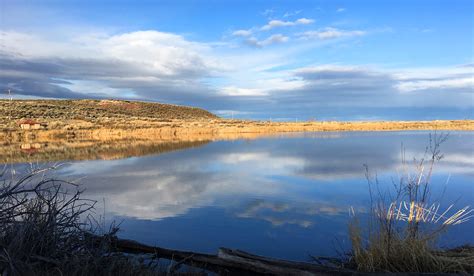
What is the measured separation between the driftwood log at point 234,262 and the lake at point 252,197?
0.71m

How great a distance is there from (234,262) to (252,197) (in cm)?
552

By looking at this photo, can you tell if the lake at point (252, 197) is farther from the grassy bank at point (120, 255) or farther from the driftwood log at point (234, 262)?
the grassy bank at point (120, 255)

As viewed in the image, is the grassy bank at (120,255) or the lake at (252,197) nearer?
the grassy bank at (120,255)

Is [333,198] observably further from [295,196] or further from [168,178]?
[168,178]

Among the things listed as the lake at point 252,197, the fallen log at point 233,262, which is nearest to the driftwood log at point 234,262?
the fallen log at point 233,262

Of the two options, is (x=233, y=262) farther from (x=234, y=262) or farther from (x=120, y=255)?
(x=120, y=255)

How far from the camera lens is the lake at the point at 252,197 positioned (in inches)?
272

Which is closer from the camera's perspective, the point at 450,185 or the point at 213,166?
the point at 450,185

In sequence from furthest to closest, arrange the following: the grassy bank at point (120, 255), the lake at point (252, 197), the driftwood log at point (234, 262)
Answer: the lake at point (252, 197) < the driftwood log at point (234, 262) < the grassy bank at point (120, 255)

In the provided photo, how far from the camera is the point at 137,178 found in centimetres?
1424

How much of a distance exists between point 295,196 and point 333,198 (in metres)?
0.97

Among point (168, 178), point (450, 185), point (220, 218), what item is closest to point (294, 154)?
point (168, 178)

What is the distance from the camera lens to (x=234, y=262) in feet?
16.6

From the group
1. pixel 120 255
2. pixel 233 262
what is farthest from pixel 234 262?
pixel 120 255
